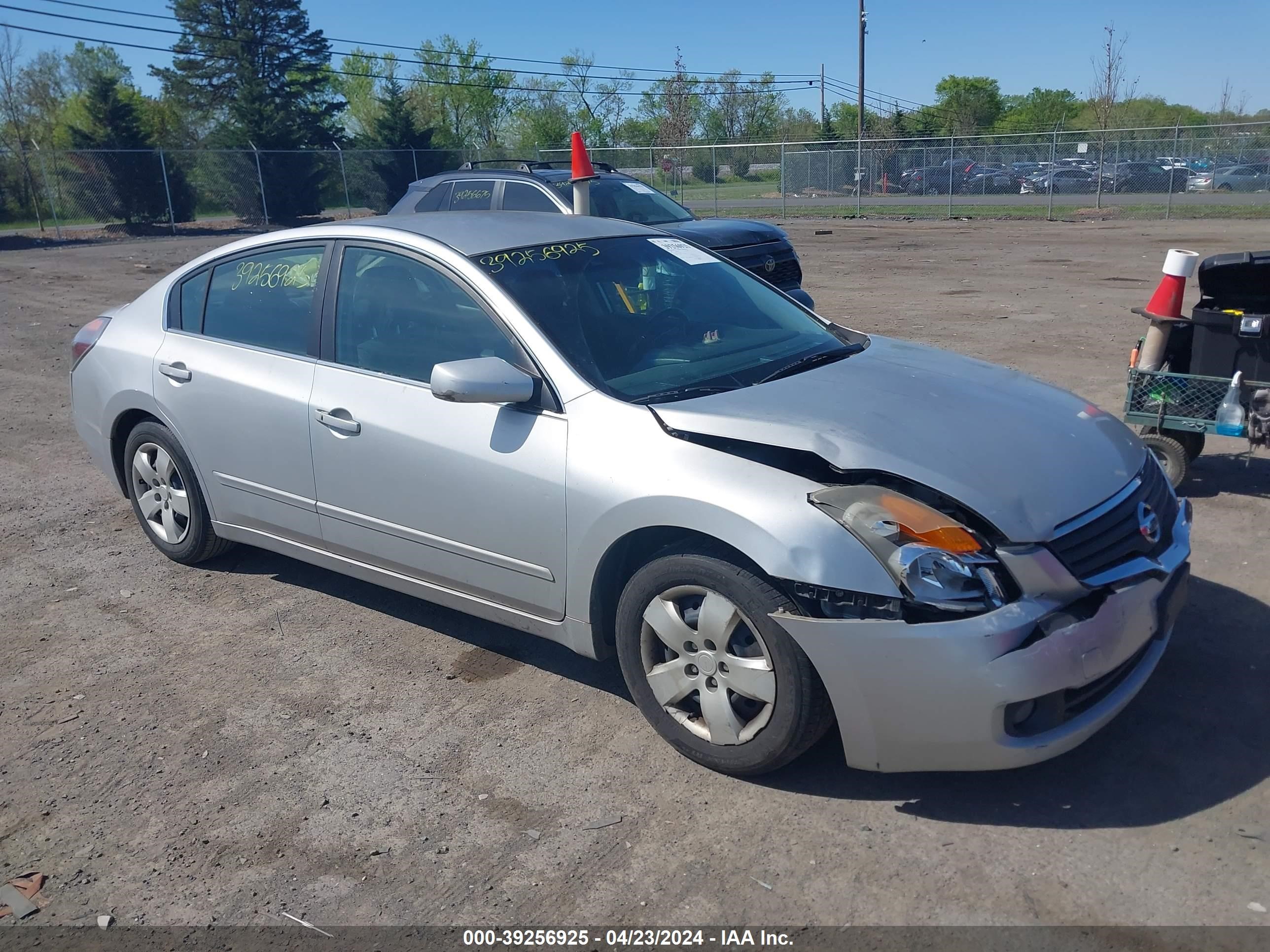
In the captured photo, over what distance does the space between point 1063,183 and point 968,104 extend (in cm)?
5239

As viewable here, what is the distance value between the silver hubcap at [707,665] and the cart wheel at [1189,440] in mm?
3712

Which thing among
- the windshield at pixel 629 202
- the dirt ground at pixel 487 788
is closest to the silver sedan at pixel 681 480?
the dirt ground at pixel 487 788

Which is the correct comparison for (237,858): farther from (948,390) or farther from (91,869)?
(948,390)

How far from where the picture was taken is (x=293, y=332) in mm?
4586

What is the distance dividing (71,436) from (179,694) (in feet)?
15.7

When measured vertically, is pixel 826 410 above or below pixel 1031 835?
above

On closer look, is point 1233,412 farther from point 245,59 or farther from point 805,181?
point 245,59

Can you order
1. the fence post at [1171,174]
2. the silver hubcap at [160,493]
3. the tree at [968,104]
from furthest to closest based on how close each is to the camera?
the tree at [968,104] → the fence post at [1171,174] → the silver hubcap at [160,493]

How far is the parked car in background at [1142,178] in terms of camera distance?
29.3 m

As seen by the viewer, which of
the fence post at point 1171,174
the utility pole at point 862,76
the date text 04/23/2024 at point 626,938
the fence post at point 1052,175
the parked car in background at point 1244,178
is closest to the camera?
the date text 04/23/2024 at point 626,938

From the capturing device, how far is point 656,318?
13.8ft

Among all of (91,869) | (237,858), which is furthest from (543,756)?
(91,869)

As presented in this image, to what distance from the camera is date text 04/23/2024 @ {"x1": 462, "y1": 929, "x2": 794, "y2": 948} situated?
2.71 metres

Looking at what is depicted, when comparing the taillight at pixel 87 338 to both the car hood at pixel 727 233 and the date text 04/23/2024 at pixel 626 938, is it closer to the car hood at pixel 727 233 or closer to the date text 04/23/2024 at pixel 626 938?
the date text 04/23/2024 at pixel 626 938
